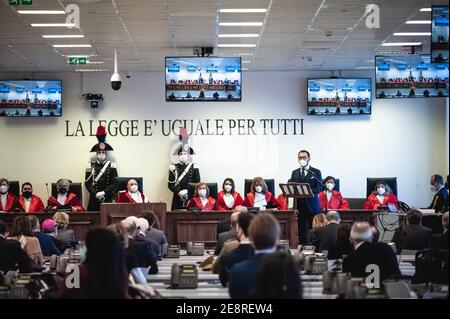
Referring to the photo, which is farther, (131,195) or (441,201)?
(131,195)

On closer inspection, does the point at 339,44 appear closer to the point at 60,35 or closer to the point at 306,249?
the point at 60,35

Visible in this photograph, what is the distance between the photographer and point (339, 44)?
17109mm

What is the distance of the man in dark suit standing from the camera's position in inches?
672

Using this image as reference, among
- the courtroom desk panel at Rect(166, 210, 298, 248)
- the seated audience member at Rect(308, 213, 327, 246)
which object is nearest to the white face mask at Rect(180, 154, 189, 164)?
the courtroom desk panel at Rect(166, 210, 298, 248)

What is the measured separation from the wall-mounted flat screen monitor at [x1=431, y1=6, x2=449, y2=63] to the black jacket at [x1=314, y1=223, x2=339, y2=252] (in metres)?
3.07

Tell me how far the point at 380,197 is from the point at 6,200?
8136mm

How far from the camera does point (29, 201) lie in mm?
19188

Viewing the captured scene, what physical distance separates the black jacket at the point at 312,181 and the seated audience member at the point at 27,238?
7.58 m

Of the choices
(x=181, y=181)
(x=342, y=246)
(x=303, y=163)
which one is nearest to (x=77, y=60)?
(x=181, y=181)

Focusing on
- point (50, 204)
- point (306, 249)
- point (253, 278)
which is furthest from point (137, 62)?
point (253, 278)

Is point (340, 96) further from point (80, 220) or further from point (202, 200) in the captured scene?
point (80, 220)

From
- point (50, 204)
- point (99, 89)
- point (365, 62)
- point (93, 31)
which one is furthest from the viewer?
point (99, 89)

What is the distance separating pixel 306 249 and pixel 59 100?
10.6m

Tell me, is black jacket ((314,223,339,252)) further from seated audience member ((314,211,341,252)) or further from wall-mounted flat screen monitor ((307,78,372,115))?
wall-mounted flat screen monitor ((307,78,372,115))
